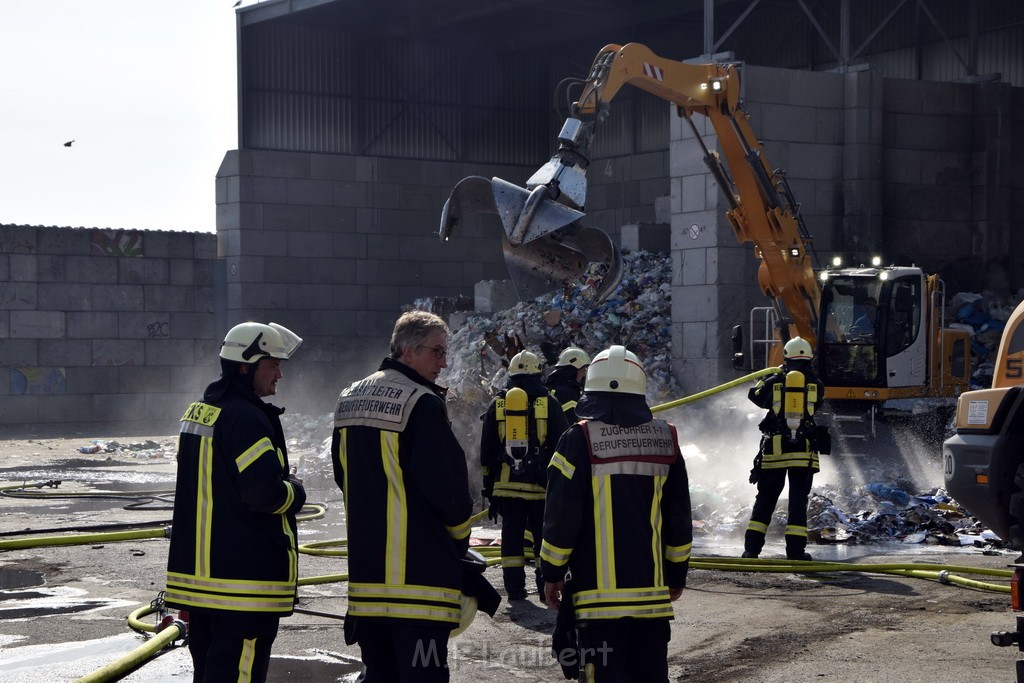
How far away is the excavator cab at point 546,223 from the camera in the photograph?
9188mm

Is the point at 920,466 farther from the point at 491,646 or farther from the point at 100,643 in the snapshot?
the point at 100,643

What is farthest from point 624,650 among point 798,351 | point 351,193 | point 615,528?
point 351,193

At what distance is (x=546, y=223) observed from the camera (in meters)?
9.15

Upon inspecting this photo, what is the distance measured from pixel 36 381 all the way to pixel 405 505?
21.3 metres

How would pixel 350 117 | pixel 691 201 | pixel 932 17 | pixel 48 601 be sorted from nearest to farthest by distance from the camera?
pixel 48 601
pixel 691 201
pixel 932 17
pixel 350 117

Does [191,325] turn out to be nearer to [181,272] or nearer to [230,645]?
[181,272]

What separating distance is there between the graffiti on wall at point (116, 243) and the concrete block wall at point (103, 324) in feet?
0.06

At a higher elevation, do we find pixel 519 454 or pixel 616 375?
pixel 616 375

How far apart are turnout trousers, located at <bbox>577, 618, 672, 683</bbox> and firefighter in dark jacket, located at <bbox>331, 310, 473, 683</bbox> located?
1.65 ft

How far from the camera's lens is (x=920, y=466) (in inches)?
545

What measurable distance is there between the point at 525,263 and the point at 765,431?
7.65 feet

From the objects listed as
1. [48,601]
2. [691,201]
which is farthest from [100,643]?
[691,201]

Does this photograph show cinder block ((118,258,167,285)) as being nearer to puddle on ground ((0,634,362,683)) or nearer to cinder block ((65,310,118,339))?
cinder block ((65,310,118,339))

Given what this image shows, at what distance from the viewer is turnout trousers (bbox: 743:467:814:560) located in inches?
384
